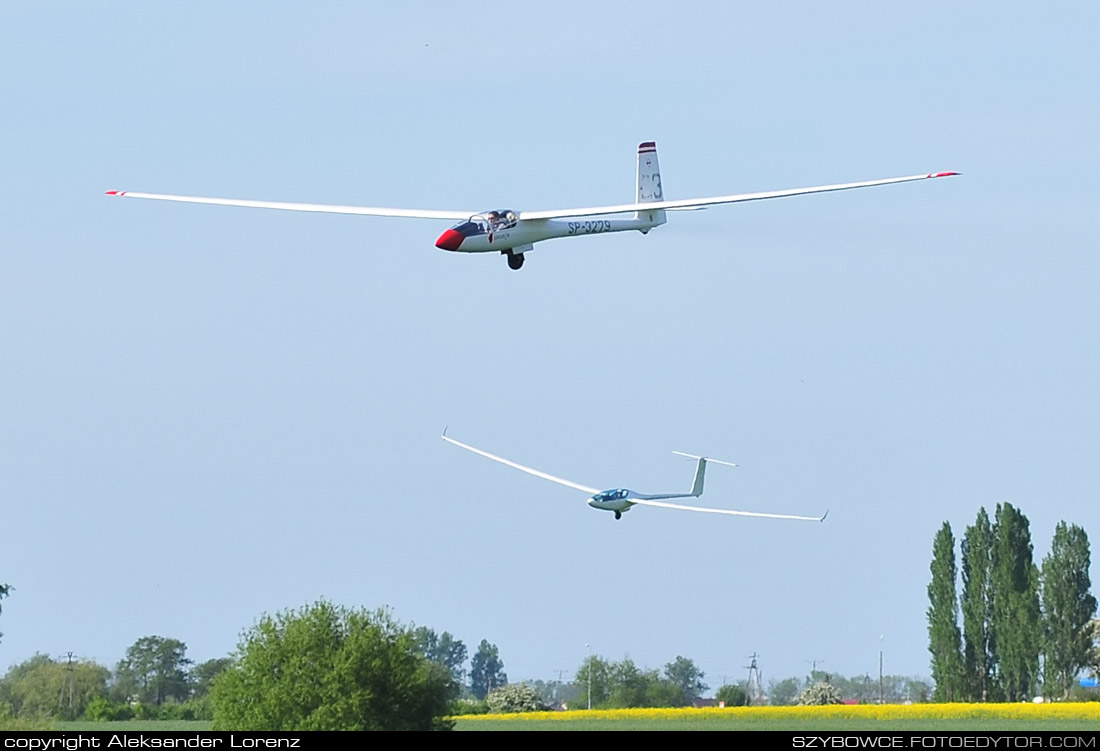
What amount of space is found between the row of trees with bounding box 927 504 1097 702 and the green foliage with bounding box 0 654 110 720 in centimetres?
4405

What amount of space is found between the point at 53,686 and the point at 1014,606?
4968cm

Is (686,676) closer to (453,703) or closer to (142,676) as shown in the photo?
(142,676)

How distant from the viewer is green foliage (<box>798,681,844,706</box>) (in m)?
88.8

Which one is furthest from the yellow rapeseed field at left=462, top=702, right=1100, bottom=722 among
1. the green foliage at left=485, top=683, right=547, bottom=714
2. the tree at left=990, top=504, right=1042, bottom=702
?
the tree at left=990, top=504, right=1042, bottom=702

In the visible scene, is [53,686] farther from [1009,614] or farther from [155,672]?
[1009,614]

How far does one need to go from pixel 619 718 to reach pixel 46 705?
31.8 m

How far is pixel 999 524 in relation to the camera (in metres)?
101

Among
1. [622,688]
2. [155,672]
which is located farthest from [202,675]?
[622,688]

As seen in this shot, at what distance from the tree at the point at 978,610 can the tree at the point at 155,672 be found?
163ft

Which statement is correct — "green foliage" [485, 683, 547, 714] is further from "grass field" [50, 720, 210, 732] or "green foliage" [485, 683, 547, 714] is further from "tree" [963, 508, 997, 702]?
"tree" [963, 508, 997, 702]

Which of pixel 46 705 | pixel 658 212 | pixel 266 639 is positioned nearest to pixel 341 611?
pixel 266 639

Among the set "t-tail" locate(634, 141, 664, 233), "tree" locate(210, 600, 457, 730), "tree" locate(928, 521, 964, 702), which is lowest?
"tree" locate(210, 600, 457, 730)

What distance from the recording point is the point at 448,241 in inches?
1770

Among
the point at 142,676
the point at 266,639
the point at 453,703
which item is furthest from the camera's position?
the point at 142,676
